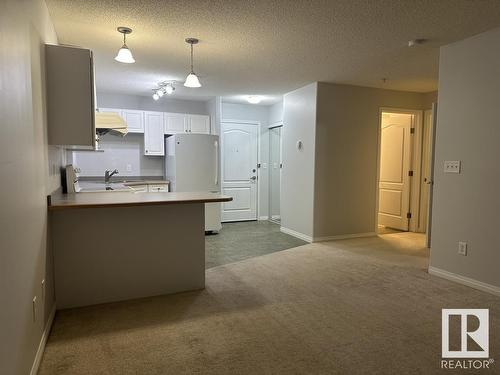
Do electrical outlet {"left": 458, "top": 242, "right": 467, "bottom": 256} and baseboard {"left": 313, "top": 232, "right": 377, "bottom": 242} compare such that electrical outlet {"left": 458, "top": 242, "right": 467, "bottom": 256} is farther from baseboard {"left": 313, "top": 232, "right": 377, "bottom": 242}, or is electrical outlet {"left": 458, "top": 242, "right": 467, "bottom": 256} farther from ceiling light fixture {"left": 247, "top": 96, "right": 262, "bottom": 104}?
ceiling light fixture {"left": 247, "top": 96, "right": 262, "bottom": 104}

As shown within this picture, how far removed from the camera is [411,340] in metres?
2.28

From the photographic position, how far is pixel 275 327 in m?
2.45

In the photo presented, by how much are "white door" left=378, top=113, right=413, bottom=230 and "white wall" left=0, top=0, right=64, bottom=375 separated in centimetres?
543

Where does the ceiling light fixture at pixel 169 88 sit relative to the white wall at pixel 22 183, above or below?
above

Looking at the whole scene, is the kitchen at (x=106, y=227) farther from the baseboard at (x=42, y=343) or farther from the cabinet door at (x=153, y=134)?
the cabinet door at (x=153, y=134)

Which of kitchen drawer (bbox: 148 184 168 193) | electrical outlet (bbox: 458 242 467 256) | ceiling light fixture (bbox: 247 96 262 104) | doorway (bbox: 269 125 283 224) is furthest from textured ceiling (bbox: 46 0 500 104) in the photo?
doorway (bbox: 269 125 283 224)

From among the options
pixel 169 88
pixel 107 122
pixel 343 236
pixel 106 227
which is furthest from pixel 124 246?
pixel 343 236

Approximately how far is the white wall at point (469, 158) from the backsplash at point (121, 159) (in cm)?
471

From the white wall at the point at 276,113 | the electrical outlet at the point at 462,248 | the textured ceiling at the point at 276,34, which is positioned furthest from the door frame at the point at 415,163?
the electrical outlet at the point at 462,248

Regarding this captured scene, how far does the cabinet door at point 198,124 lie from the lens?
6.27 metres

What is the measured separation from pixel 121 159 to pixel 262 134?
2811 millimetres

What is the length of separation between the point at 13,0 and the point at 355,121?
450 cm

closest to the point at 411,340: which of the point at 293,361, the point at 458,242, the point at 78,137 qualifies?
the point at 293,361

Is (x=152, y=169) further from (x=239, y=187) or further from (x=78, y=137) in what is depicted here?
(x=78, y=137)
